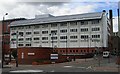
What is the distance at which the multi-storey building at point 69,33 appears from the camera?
10438 centimetres

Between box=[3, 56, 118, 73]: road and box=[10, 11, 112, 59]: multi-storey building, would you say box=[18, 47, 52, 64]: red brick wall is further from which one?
box=[10, 11, 112, 59]: multi-storey building

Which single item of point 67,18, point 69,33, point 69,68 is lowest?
point 69,68

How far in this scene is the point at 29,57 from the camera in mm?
57531

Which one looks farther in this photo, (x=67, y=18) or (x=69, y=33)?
(x=67, y=18)

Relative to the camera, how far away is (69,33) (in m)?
111

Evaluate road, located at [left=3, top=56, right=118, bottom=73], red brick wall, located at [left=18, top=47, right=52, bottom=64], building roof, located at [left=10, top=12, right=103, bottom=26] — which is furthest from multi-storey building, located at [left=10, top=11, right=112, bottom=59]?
road, located at [left=3, top=56, right=118, bottom=73]

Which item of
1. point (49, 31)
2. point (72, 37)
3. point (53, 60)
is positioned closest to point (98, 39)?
point (72, 37)

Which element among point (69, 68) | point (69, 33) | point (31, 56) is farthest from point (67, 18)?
point (69, 68)

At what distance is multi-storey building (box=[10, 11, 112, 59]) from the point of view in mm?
104375

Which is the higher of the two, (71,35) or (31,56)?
(71,35)

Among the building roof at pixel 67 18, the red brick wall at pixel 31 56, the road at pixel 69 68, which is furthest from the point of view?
the building roof at pixel 67 18

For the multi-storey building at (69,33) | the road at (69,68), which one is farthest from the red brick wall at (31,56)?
the multi-storey building at (69,33)

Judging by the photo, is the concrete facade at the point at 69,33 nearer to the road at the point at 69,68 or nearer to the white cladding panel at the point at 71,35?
the white cladding panel at the point at 71,35

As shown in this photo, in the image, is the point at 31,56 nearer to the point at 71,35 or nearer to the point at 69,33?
the point at 71,35
